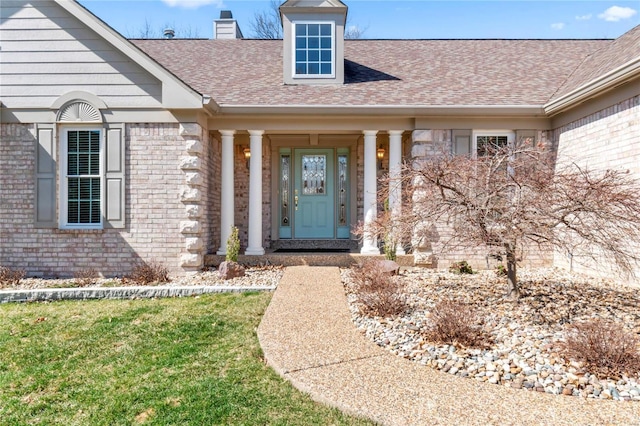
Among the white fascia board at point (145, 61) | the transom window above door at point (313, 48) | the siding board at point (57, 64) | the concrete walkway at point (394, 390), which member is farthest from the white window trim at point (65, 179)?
the concrete walkway at point (394, 390)

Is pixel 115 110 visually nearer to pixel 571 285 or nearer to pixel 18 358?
pixel 18 358

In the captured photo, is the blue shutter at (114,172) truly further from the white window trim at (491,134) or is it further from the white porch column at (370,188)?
the white window trim at (491,134)

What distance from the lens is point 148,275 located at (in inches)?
267

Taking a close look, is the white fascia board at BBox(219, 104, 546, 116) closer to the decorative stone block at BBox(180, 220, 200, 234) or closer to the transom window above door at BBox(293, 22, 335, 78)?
the transom window above door at BBox(293, 22, 335, 78)

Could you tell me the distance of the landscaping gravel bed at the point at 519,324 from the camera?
299 cm

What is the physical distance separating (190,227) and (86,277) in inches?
76.7

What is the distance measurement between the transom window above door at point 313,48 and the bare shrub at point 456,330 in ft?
21.0

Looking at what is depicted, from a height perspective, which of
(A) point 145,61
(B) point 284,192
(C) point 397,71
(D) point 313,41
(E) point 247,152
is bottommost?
(B) point 284,192

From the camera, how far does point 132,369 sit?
134 inches

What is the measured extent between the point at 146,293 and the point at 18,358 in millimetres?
2134

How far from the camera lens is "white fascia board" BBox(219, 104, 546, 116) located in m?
7.55

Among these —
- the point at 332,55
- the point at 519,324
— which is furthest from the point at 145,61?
the point at 519,324

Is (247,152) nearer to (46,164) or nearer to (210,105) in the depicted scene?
(210,105)

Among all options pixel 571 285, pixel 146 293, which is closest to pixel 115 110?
pixel 146 293
